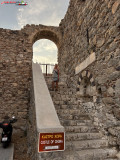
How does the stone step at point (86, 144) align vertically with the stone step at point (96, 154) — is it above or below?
above

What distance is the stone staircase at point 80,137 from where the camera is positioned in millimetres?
2336

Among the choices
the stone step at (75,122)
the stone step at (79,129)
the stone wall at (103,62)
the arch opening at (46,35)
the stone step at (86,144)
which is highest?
the arch opening at (46,35)

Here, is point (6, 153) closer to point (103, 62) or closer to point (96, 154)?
point (96, 154)

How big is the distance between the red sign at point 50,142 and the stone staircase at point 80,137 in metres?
0.25

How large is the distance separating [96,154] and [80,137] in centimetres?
53

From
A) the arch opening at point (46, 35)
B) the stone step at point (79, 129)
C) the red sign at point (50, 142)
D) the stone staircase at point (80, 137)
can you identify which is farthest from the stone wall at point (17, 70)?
the red sign at point (50, 142)

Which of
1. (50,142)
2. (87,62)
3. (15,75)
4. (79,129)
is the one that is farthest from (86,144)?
(15,75)

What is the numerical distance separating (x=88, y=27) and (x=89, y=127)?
10.9 feet

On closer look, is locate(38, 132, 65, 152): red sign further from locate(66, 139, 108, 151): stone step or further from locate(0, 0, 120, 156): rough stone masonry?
locate(0, 0, 120, 156): rough stone masonry

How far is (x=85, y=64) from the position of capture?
4.30 meters

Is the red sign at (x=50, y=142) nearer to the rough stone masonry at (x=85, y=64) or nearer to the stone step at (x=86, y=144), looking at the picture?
the stone step at (x=86, y=144)

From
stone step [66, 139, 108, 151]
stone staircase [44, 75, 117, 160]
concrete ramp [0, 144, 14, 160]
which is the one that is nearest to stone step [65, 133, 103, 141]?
stone staircase [44, 75, 117, 160]

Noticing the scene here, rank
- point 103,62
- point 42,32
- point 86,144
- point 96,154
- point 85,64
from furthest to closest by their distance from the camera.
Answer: point 42,32 < point 85,64 < point 103,62 < point 86,144 < point 96,154

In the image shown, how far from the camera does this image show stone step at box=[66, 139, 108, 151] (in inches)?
97.7
